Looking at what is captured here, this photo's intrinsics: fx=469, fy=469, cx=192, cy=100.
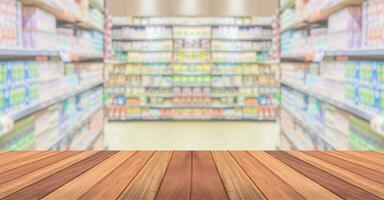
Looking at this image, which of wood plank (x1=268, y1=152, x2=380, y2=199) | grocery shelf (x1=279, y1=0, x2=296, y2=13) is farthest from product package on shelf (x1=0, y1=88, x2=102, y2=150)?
grocery shelf (x1=279, y1=0, x2=296, y2=13)

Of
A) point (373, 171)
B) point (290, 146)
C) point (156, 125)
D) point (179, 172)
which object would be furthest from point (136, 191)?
point (156, 125)

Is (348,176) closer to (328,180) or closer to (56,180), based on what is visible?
(328,180)

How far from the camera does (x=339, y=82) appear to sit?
3627 millimetres

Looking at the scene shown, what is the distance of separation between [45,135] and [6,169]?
219 cm

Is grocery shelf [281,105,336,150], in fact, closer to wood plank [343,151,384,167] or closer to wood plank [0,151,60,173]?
wood plank [343,151,384,167]

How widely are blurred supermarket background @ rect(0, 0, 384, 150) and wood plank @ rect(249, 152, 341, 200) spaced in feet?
3.08

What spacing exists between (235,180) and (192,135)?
6.96m

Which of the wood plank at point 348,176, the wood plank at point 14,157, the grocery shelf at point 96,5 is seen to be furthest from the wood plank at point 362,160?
the grocery shelf at point 96,5

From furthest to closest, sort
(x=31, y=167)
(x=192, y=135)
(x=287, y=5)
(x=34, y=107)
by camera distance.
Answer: (x=192, y=135) < (x=287, y=5) < (x=34, y=107) < (x=31, y=167)

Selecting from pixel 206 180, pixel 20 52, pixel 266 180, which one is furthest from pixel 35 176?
pixel 20 52

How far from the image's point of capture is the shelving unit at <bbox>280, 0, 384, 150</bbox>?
290 cm

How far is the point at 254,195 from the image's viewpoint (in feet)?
4.34

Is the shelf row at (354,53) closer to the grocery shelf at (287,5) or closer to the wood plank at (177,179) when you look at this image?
the grocery shelf at (287,5)

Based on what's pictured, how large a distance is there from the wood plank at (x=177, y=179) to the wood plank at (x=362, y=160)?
651 mm
